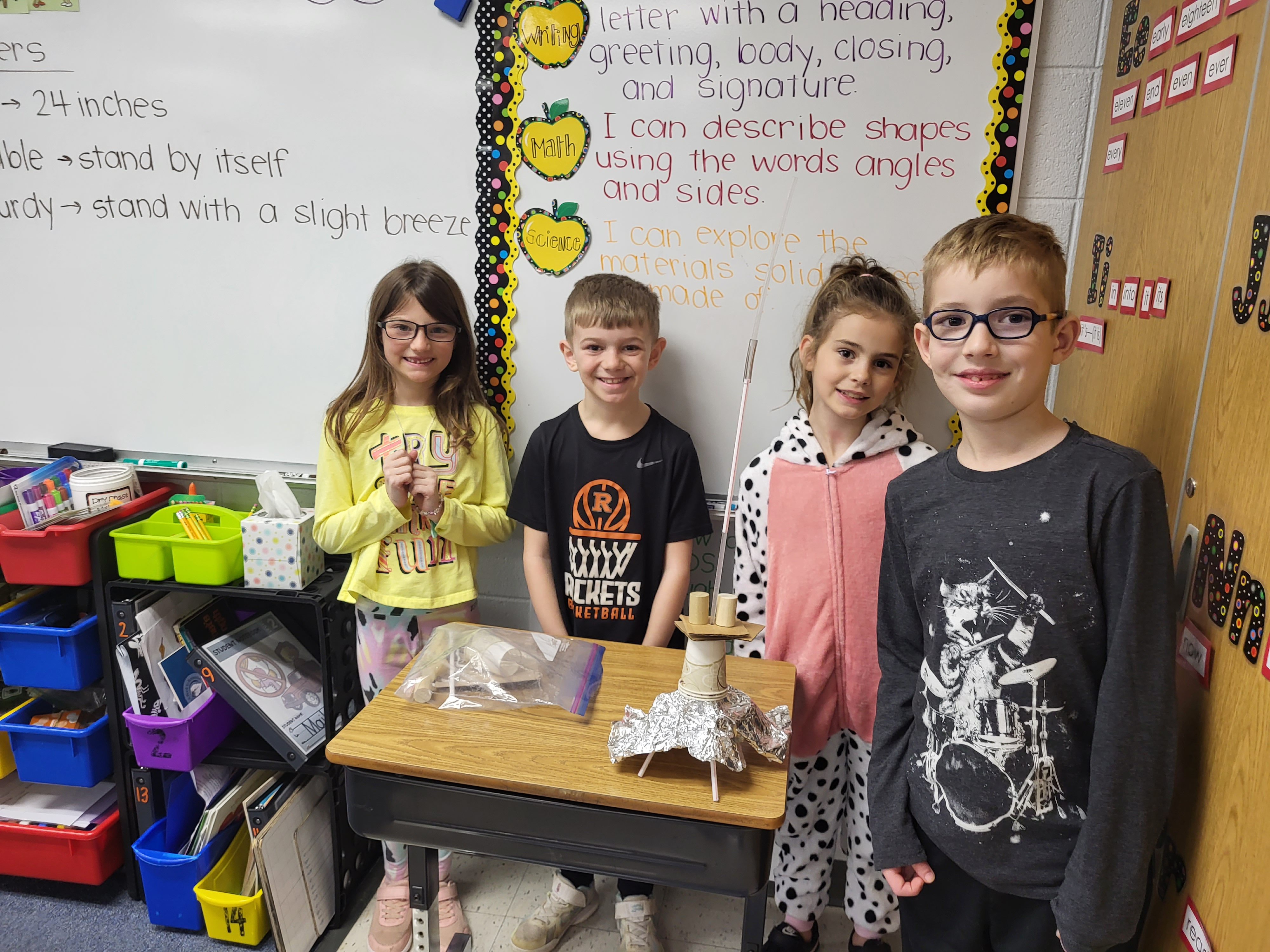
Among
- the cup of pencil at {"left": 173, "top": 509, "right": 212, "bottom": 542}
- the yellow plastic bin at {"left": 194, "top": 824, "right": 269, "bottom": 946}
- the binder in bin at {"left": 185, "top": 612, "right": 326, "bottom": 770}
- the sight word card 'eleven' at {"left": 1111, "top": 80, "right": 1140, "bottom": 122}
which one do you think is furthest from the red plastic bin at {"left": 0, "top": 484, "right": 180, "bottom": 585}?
the sight word card 'eleven' at {"left": 1111, "top": 80, "right": 1140, "bottom": 122}

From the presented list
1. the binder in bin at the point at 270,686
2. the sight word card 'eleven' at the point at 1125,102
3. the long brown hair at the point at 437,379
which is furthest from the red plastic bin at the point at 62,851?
the sight word card 'eleven' at the point at 1125,102

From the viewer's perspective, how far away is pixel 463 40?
1655mm

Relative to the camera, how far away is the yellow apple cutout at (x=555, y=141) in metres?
1.66

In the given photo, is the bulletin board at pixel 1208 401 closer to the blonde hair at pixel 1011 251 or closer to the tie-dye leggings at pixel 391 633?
the blonde hair at pixel 1011 251

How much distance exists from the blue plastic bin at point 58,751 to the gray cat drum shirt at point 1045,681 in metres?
1.73

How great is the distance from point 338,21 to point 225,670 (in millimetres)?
1429

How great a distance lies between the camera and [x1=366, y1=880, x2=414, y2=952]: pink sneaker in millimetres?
1743

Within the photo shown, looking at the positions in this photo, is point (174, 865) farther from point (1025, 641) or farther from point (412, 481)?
point (1025, 641)

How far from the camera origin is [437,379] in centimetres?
173

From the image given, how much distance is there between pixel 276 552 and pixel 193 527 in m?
0.22

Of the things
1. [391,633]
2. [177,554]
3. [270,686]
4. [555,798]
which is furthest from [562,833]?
[177,554]

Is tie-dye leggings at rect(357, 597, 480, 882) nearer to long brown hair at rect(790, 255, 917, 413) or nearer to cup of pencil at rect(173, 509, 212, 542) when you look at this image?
cup of pencil at rect(173, 509, 212, 542)

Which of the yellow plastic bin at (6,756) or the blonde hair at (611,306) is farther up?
the blonde hair at (611,306)

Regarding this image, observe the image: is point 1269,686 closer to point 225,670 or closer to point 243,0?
point 225,670
